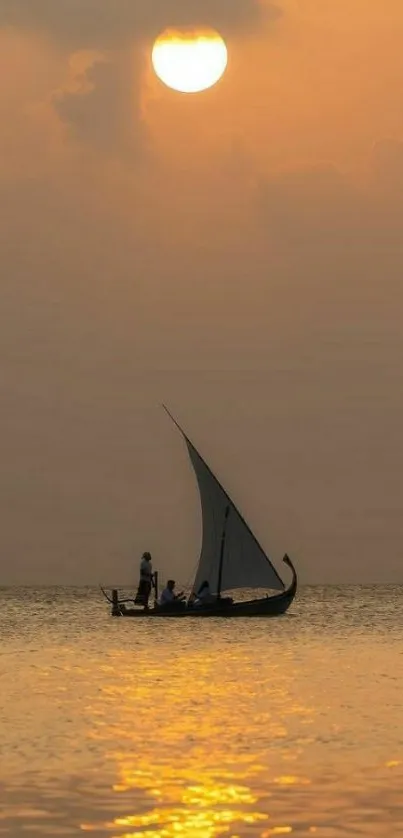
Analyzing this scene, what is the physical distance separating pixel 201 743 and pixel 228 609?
124 feet

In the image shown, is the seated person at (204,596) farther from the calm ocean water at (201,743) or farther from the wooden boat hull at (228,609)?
the calm ocean water at (201,743)

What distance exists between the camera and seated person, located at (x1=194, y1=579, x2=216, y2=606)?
5569 centimetres

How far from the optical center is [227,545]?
182ft

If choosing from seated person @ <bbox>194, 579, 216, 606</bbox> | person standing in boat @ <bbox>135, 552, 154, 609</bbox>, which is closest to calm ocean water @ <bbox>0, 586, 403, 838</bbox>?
person standing in boat @ <bbox>135, 552, 154, 609</bbox>

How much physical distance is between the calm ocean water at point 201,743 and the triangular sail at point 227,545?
13645mm

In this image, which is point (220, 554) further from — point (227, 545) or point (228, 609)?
point (228, 609)

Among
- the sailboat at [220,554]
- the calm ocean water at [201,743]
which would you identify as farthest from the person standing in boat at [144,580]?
the calm ocean water at [201,743]

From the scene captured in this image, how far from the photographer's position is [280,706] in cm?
2536

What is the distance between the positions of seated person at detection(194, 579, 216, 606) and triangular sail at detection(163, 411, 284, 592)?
1.21ft

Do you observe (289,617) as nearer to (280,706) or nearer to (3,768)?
(280,706)

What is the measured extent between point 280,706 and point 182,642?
2024 cm

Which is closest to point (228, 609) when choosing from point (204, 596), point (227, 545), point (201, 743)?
point (204, 596)

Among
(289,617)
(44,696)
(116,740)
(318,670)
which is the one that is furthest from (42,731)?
(289,617)

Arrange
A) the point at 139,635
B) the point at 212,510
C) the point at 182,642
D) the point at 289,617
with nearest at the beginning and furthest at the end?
the point at 182,642 < the point at 139,635 < the point at 212,510 < the point at 289,617
